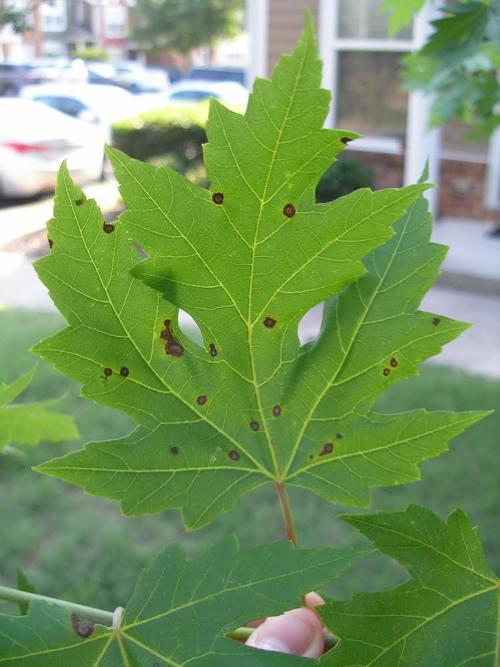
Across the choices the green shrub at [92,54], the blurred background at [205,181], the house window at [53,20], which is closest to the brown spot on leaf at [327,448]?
the blurred background at [205,181]

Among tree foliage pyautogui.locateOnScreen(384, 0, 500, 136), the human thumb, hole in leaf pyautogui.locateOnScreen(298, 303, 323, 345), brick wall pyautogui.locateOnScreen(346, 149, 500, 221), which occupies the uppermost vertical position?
tree foliage pyautogui.locateOnScreen(384, 0, 500, 136)

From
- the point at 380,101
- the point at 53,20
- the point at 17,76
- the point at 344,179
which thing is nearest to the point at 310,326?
the point at 344,179

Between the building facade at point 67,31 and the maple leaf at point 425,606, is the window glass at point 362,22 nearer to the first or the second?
the building facade at point 67,31

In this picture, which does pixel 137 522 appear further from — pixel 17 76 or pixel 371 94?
pixel 17 76

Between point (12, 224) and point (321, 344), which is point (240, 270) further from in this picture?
point (12, 224)

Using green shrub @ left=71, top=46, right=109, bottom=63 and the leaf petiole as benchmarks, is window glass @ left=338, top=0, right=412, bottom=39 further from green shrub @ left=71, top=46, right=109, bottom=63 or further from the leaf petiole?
the leaf petiole

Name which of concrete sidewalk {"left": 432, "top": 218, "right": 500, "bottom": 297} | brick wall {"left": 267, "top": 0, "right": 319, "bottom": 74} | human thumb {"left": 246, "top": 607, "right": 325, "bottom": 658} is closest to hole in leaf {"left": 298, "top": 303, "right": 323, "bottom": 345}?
concrete sidewalk {"left": 432, "top": 218, "right": 500, "bottom": 297}
